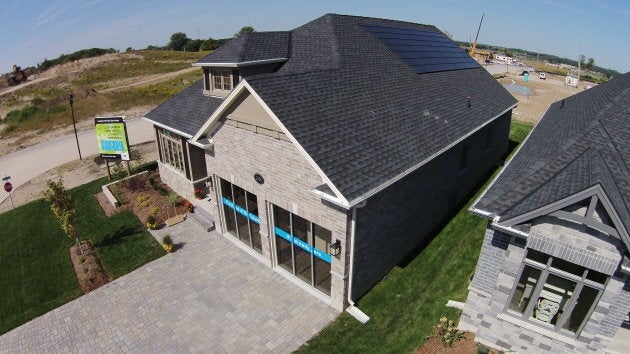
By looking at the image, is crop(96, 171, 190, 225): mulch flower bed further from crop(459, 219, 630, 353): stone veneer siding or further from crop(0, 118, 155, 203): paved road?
crop(459, 219, 630, 353): stone veneer siding

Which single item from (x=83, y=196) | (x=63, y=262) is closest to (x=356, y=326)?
(x=63, y=262)

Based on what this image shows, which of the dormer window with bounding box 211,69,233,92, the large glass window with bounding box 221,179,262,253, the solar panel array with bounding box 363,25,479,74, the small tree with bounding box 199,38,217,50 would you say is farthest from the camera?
the small tree with bounding box 199,38,217,50

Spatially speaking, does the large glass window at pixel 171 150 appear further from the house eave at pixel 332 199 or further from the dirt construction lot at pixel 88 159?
Answer: the house eave at pixel 332 199

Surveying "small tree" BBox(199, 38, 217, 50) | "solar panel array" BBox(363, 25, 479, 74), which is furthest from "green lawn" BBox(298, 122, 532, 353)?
"small tree" BBox(199, 38, 217, 50)

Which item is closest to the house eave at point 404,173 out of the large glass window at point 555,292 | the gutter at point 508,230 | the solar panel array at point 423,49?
the gutter at point 508,230

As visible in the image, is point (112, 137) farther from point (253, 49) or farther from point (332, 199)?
point (332, 199)
